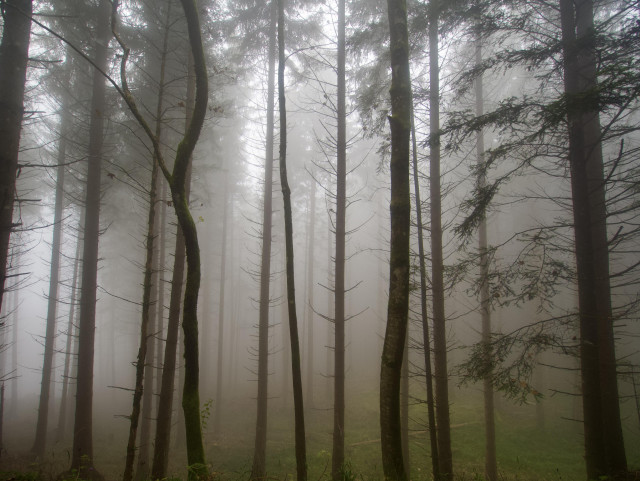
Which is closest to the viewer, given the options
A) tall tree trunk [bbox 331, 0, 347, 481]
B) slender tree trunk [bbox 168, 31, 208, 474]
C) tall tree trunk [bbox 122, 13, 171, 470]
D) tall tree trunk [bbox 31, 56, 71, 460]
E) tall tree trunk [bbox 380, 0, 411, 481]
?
tall tree trunk [bbox 380, 0, 411, 481]

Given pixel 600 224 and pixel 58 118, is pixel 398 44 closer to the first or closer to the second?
pixel 600 224

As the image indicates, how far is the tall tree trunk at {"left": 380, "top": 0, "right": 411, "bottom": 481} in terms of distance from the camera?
4047 millimetres

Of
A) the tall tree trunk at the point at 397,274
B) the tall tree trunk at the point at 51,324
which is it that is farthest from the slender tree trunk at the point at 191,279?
the tall tree trunk at the point at 51,324

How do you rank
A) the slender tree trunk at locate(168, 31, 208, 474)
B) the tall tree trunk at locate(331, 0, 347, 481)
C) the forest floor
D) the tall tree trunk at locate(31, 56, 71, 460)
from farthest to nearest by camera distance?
the tall tree trunk at locate(31, 56, 71, 460) → the forest floor → the tall tree trunk at locate(331, 0, 347, 481) → the slender tree trunk at locate(168, 31, 208, 474)

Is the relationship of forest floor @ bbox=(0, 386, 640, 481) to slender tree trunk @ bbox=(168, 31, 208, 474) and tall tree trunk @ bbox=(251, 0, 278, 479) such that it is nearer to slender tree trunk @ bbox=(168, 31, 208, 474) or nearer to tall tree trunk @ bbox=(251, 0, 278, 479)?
tall tree trunk @ bbox=(251, 0, 278, 479)

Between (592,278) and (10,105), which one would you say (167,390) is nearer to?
(10,105)

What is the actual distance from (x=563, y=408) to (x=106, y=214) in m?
25.6

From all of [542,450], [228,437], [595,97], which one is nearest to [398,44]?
[595,97]

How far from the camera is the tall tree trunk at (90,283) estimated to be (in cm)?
804

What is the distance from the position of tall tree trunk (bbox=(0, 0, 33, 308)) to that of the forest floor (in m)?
7.77

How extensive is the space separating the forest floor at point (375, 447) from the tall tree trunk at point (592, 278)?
172 inches

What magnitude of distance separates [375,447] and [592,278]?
35.7 feet

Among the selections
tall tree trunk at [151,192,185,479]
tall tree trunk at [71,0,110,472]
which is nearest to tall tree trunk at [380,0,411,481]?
tall tree trunk at [151,192,185,479]

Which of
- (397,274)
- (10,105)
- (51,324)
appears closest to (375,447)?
(397,274)
